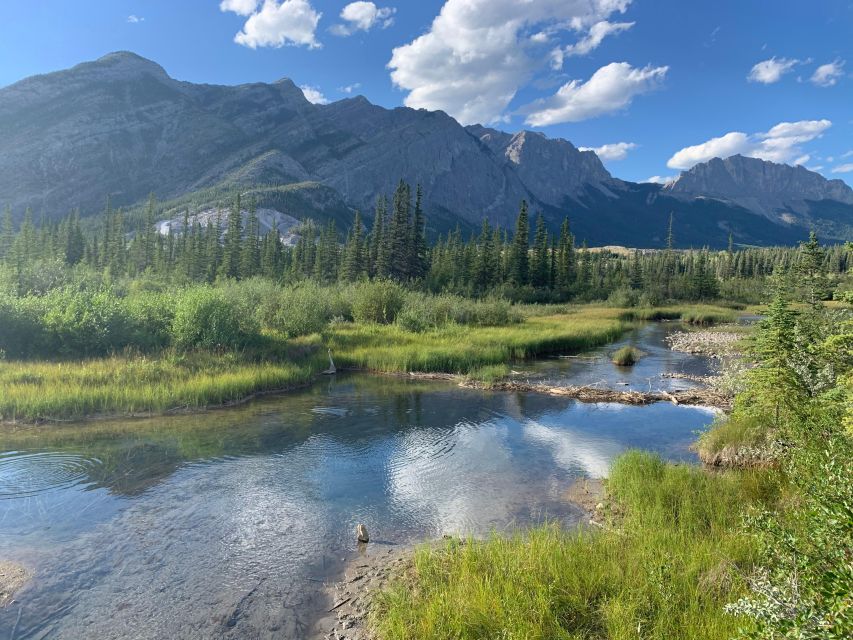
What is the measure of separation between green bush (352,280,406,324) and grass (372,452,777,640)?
110 ft

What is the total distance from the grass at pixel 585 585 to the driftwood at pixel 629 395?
14.3 meters

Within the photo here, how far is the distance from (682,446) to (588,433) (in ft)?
10.5

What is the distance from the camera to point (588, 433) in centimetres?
1856

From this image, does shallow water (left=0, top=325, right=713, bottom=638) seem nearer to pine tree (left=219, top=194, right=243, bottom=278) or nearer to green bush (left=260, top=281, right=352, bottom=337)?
green bush (left=260, top=281, right=352, bottom=337)

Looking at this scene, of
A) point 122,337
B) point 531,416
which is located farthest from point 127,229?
point 531,416

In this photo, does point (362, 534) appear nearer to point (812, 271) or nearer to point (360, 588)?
point (360, 588)

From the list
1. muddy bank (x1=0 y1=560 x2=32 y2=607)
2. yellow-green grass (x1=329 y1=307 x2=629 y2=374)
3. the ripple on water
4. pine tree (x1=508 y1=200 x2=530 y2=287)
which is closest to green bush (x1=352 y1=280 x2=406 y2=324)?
yellow-green grass (x1=329 y1=307 x2=629 y2=374)

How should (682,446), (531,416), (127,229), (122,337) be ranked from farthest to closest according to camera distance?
(127,229) < (122,337) < (531,416) < (682,446)

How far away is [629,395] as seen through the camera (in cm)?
2383

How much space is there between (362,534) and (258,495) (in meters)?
3.56

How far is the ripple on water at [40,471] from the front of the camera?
487 inches

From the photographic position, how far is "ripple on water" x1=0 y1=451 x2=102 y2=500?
12359 mm

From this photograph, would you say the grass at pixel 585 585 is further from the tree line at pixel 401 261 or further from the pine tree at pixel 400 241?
the pine tree at pixel 400 241

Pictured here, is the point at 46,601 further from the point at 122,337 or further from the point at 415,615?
the point at 122,337
